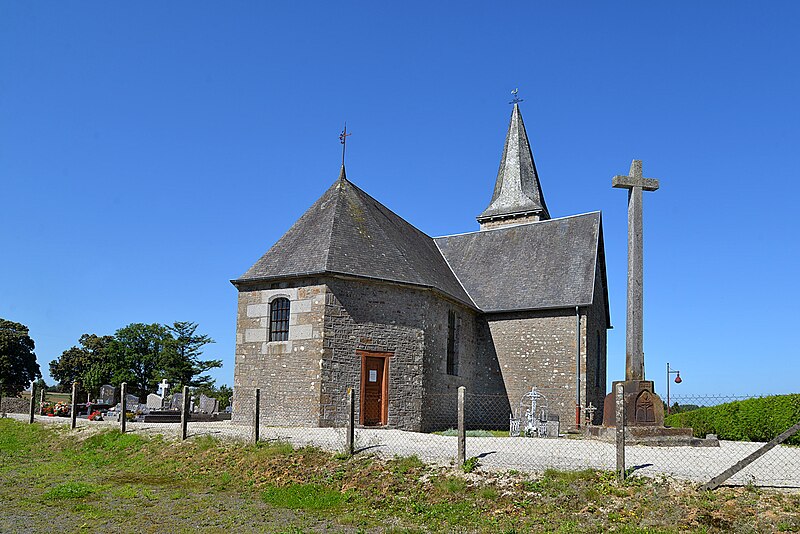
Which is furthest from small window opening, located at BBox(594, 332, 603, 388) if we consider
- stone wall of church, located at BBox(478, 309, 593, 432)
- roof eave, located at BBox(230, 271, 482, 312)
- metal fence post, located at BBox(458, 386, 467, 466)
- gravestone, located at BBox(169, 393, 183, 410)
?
gravestone, located at BBox(169, 393, 183, 410)

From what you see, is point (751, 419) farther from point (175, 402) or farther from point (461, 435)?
point (175, 402)

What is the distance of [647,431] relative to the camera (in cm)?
1333

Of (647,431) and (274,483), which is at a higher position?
(647,431)

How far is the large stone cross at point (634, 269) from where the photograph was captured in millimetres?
14008

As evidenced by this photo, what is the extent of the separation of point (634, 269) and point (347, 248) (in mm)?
9134

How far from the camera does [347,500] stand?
33.5 feet

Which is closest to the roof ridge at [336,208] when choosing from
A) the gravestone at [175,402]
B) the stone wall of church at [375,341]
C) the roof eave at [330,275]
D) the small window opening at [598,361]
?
the roof eave at [330,275]

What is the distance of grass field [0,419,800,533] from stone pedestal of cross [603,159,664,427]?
4.04 metres

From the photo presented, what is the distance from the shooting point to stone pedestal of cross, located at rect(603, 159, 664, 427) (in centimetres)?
1356

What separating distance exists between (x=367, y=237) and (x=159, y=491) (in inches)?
471

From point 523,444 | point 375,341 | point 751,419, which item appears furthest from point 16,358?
point 751,419

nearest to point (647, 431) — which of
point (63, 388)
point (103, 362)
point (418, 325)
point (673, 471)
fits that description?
point (673, 471)

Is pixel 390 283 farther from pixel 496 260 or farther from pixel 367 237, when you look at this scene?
pixel 496 260

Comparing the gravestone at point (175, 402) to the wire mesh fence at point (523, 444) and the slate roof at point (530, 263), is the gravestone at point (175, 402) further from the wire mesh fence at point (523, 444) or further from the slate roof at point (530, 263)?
the slate roof at point (530, 263)
